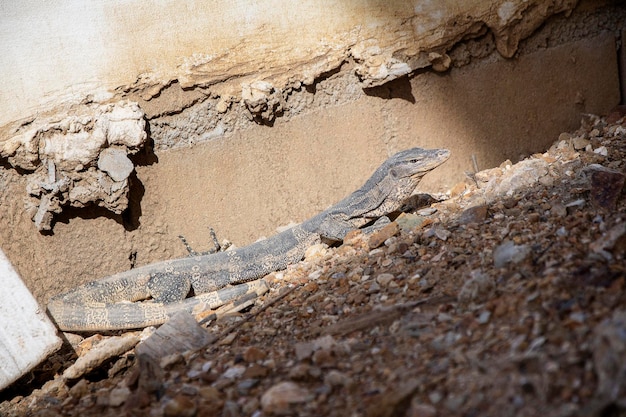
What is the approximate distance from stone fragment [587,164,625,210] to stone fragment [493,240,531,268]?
667 millimetres

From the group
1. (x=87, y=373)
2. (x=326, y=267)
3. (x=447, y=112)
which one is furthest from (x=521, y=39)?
(x=87, y=373)

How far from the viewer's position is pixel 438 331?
2828 mm

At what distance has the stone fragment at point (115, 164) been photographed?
184 inches

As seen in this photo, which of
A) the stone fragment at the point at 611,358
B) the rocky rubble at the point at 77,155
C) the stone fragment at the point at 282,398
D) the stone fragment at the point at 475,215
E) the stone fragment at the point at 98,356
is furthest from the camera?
the rocky rubble at the point at 77,155

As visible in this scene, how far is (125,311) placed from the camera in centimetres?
462

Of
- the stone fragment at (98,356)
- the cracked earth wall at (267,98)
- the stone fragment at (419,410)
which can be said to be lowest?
the stone fragment at (419,410)

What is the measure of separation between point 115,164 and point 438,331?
9.50 ft

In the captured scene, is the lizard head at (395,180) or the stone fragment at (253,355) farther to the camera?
the lizard head at (395,180)

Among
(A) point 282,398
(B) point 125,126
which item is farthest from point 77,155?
(A) point 282,398

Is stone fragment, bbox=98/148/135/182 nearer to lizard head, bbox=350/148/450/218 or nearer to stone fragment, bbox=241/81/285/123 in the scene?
stone fragment, bbox=241/81/285/123

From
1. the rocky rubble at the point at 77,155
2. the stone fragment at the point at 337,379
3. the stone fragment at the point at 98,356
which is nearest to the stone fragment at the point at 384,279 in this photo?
the stone fragment at the point at 337,379

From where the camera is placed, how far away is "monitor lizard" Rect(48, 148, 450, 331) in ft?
15.0

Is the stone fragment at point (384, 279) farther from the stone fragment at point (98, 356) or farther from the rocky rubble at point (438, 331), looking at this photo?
the stone fragment at point (98, 356)

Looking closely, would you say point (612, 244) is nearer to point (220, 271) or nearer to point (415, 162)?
point (415, 162)
